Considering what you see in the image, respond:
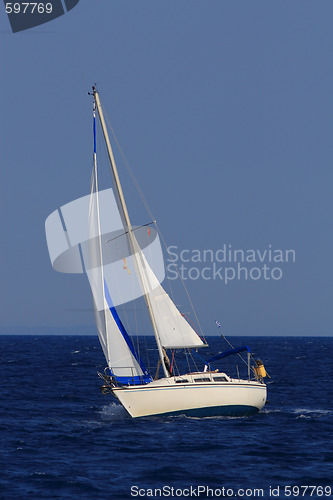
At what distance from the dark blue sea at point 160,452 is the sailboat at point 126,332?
2.69 feet

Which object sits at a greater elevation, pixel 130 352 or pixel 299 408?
pixel 130 352

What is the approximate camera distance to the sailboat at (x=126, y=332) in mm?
29625

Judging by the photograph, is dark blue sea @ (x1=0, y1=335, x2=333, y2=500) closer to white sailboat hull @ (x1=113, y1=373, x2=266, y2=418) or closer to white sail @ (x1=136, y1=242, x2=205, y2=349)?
white sailboat hull @ (x1=113, y1=373, x2=266, y2=418)

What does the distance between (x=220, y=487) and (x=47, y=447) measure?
25.4 feet

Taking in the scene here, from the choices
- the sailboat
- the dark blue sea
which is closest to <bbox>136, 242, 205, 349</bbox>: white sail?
the sailboat

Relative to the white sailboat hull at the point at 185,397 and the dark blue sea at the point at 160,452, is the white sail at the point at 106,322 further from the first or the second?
the dark blue sea at the point at 160,452

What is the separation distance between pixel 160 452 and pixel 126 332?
8.71m

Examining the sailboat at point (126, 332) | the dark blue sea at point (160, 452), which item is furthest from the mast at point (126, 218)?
the dark blue sea at point (160, 452)

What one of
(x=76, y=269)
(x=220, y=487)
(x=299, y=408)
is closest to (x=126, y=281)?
(x=76, y=269)

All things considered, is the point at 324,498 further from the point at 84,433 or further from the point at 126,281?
the point at 126,281

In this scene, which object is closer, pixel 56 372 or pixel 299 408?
pixel 299 408

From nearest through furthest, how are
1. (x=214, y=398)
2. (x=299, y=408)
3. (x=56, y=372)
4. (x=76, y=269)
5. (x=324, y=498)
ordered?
1. (x=324, y=498)
2. (x=214, y=398)
3. (x=76, y=269)
4. (x=299, y=408)
5. (x=56, y=372)

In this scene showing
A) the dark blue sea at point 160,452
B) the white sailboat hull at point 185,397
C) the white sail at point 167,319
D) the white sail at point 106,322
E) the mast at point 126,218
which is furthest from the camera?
the white sail at point 167,319

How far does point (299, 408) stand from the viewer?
34.4 metres
